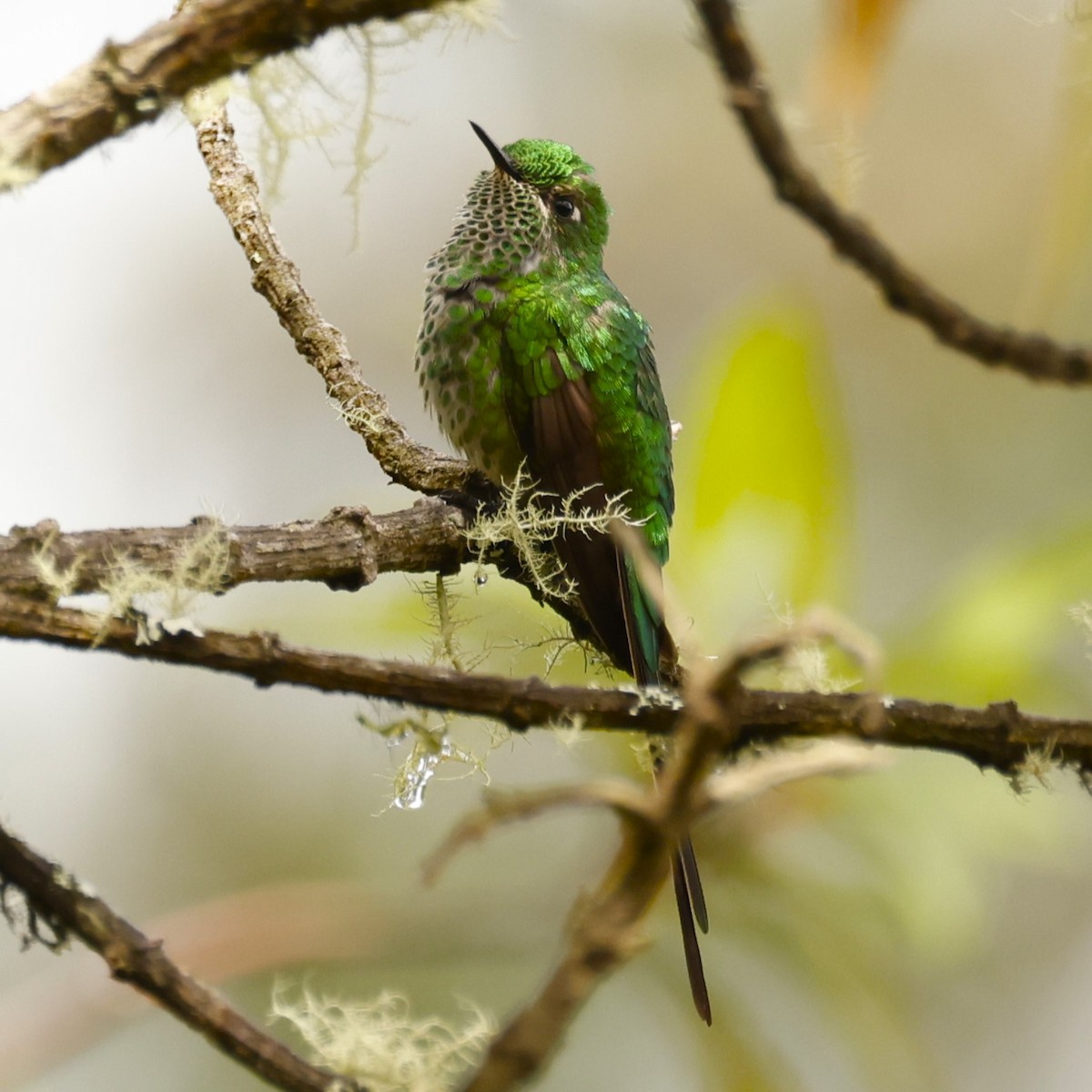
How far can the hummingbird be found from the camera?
230 cm

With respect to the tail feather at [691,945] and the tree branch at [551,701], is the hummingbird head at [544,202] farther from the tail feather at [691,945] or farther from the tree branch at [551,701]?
the tree branch at [551,701]

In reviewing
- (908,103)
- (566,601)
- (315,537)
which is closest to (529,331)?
(566,601)

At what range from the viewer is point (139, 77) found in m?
0.82

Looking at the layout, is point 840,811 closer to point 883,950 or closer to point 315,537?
point 883,950

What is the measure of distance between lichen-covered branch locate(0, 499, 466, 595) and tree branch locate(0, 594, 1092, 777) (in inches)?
2.0

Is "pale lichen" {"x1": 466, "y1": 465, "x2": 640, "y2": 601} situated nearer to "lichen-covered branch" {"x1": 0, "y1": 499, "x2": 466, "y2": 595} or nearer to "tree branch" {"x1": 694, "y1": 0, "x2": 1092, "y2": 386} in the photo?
"lichen-covered branch" {"x1": 0, "y1": 499, "x2": 466, "y2": 595}

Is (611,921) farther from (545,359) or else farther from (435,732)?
(545,359)

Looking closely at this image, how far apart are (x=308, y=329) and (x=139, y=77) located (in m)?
1.05

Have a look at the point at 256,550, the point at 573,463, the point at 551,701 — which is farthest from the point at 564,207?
the point at 551,701

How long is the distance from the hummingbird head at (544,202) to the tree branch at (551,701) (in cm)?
164

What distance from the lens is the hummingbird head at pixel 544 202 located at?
2.57 m

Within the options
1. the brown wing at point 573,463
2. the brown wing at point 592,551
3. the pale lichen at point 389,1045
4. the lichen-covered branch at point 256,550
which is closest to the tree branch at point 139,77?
the lichen-covered branch at point 256,550

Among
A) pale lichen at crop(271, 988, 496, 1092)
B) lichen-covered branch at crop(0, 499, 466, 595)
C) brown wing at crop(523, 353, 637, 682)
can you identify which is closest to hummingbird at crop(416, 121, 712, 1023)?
brown wing at crop(523, 353, 637, 682)

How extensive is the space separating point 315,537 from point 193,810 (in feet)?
11.3
